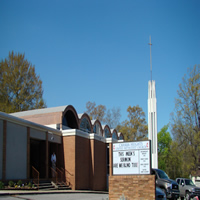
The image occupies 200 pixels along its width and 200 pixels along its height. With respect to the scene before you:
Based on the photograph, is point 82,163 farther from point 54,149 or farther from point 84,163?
point 54,149

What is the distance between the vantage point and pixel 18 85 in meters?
49.2

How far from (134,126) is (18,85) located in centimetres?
2338

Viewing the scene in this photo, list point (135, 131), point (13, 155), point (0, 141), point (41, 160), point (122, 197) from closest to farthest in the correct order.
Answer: point (122, 197), point (0, 141), point (13, 155), point (41, 160), point (135, 131)

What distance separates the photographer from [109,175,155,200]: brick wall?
14078mm

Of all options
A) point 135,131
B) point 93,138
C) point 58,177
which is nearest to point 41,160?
point 58,177

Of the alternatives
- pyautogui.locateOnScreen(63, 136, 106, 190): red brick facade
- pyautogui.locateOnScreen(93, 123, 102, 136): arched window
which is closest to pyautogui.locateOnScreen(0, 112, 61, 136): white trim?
pyautogui.locateOnScreen(63, 136, 106, 190): red brick facade

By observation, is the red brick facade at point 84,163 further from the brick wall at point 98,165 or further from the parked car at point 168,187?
the parked car at point 168,187

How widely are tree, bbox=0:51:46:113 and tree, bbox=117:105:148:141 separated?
55.6 ft

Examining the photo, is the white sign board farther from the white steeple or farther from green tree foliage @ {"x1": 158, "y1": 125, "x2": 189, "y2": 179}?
green tree foliage @ {"x1": 158, "y1": 125, "x2": 189, "y2": 179}

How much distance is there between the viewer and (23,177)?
71.4 feet

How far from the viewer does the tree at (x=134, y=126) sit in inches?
2282

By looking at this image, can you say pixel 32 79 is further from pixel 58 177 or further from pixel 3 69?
pixel 58 177

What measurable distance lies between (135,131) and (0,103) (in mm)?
24545

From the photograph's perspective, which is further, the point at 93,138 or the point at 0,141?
the point at 93,138
